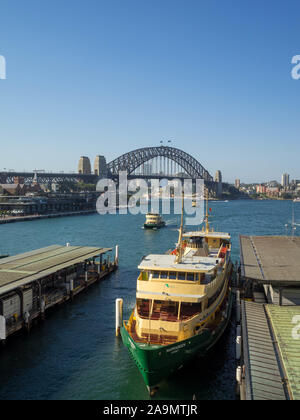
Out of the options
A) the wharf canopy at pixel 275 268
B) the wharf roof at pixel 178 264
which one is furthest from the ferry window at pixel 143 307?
the wharf canopy at pixel 275 268

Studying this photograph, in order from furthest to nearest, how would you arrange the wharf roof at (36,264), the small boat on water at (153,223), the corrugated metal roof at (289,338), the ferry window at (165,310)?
the small boat on water at (153,223) < the wharf roof at (36,264) < the ferry window at (165,310) < the corrugated metal roof at (289,338)

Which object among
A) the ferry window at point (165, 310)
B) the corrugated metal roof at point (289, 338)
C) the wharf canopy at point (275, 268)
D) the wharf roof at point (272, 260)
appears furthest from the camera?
the wharf roof at point (272, 260)

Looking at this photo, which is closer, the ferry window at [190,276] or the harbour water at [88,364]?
the harbour water at [88,364]

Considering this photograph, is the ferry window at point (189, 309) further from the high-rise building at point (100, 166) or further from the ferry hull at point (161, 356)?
the high-rise building at point (100, 166)

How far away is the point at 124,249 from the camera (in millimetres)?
54531

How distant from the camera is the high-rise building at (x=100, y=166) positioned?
194 m

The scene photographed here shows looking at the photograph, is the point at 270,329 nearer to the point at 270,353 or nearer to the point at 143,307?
the point at 270,353

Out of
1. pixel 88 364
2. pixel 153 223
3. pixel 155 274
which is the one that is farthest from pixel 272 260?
pixel 153 223

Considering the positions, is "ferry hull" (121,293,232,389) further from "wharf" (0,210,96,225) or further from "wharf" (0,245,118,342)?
"wharf" (0,210,96,225)

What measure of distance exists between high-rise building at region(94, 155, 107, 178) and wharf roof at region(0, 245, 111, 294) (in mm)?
158338

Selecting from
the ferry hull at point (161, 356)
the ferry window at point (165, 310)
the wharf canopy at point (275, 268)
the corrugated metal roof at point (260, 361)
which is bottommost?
the ferry hull at point (161, 356)

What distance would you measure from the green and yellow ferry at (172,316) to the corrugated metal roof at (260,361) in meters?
2.19

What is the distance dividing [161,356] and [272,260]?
14266mm
